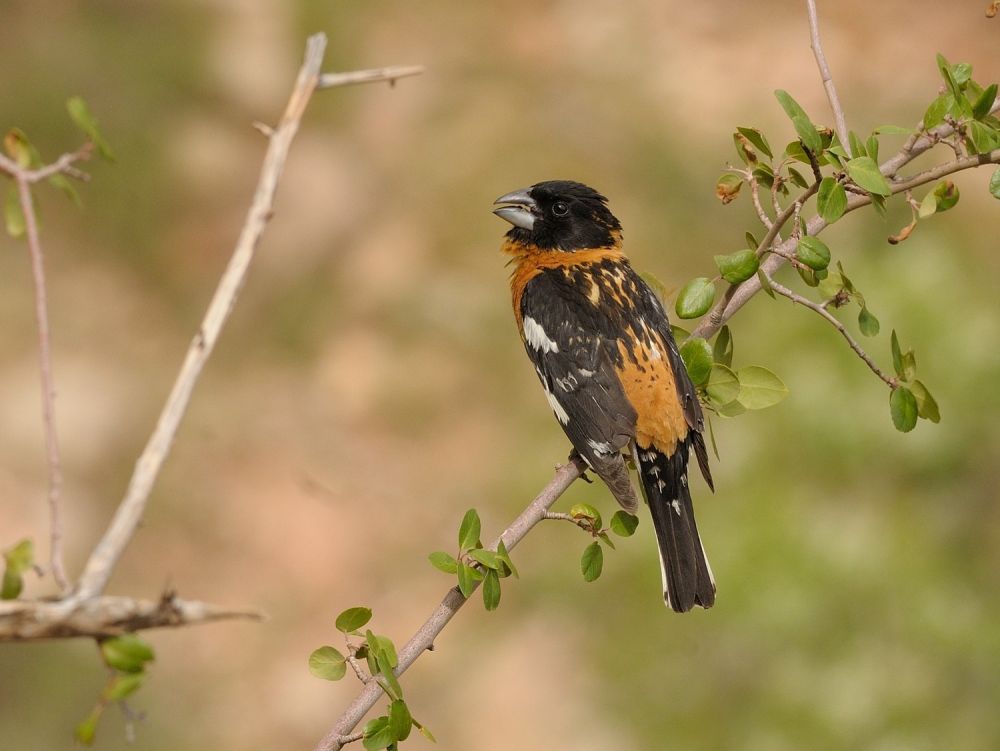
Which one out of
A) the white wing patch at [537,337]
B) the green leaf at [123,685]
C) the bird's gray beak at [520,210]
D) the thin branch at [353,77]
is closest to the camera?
the green leaf at [123,685]

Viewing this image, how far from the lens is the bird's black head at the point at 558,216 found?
4.10m

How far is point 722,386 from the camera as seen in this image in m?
2.45

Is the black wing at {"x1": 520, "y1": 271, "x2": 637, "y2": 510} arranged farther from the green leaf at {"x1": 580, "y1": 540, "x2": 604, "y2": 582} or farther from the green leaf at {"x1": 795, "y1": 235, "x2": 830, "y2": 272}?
the green leaf at {"x1": 795, "y1": 235, "x2": 830, "y2": 272}

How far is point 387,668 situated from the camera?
6.33ft

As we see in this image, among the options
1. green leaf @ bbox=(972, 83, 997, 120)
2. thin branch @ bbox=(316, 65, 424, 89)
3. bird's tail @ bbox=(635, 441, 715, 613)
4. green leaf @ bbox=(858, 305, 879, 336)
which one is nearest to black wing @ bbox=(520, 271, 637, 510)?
bird's tail @ bbox=(635, 441, 715, 613)

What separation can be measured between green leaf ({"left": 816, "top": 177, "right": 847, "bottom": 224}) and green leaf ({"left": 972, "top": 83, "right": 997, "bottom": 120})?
0.30 metres

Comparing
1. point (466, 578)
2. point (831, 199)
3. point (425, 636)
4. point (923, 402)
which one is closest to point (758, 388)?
point (923, 402)

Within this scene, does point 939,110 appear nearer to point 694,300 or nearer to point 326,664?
point 694,300

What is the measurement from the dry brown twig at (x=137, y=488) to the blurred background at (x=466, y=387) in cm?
388

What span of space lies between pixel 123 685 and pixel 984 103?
5.66 ft

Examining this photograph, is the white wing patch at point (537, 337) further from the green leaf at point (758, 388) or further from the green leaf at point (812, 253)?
the green leaf at point (812, 253)

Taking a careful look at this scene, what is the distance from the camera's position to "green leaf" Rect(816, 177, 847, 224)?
2.12m

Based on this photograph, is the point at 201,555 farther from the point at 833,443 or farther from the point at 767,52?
the point at 767,52

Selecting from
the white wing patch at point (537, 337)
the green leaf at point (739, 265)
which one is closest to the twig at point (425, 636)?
the green leaf at point (739, 265)
